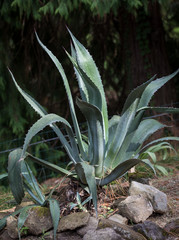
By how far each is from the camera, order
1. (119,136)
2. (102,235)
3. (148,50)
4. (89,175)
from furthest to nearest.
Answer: (148,50) → (119,136) → (89,175) → (102,235)

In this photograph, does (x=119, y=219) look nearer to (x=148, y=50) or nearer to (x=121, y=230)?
(x=121, y=230)

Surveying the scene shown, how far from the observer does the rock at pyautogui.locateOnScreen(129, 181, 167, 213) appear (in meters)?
2.61

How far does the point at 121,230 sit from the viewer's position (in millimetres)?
2281

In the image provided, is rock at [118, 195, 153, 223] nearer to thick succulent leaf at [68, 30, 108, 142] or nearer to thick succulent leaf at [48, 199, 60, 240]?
thick succulent leaf at [48, 199, 60, 240]

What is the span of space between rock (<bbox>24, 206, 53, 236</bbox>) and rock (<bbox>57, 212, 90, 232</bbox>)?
11 cm

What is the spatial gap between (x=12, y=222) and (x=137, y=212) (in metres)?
0.95

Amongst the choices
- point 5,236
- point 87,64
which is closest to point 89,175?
point 5,236

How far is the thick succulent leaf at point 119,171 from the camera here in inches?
101

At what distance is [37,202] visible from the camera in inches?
107

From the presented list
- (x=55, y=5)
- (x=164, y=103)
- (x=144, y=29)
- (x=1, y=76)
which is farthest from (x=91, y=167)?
(x=144, y=29)

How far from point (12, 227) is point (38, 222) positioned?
0.70 feet

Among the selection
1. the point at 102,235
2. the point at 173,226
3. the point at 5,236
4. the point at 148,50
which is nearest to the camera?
the point at 102,235

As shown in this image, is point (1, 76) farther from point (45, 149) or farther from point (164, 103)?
point (164, 103)

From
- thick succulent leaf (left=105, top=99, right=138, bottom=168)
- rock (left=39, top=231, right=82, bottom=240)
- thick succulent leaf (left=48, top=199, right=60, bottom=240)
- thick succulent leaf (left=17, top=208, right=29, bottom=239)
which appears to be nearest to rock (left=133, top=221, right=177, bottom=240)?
rock (left=39, top=231, right=82, bottom=240)
